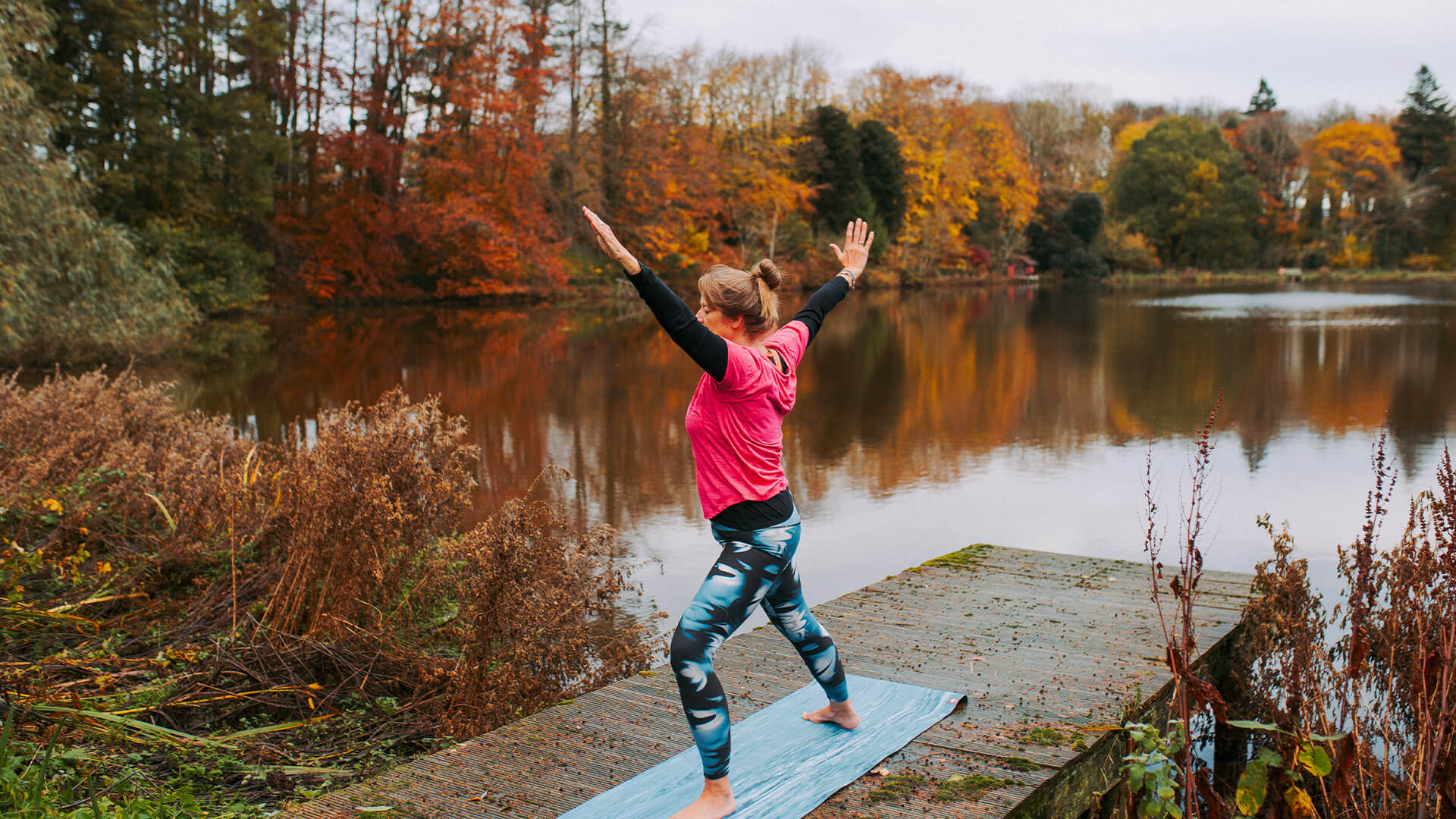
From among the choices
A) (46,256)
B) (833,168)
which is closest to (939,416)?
(46,256)

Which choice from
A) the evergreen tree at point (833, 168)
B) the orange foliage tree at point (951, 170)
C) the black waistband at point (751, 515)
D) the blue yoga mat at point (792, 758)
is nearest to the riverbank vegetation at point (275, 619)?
the blue yoga mat at point (792, 758)

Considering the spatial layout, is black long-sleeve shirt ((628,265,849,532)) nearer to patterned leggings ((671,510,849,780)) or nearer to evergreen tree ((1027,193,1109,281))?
patterned leggings ((671,510,849,780))

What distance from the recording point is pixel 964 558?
620cm

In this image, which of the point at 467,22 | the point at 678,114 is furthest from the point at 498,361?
the point at 678,114

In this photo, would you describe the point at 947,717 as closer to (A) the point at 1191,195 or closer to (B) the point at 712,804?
(B) the point at 712,804

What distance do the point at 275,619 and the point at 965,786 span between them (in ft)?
11.8

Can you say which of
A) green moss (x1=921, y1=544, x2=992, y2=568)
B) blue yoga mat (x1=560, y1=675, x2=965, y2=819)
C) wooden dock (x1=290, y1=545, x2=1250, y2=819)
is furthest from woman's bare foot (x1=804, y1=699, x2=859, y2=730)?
green moss (x1=921, y1=544, x2=992, y2=568)

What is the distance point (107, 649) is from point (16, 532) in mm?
1799

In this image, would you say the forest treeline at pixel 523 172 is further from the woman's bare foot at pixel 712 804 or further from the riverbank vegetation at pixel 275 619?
the woman's bare foot at pixel 712 804

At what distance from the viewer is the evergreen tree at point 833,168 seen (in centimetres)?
4803

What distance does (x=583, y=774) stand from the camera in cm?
335

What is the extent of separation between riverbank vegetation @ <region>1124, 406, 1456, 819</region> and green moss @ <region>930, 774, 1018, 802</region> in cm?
39

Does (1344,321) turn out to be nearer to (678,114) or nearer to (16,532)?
(678,114)

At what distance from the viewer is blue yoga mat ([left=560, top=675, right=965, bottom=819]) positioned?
3102 millimetres
